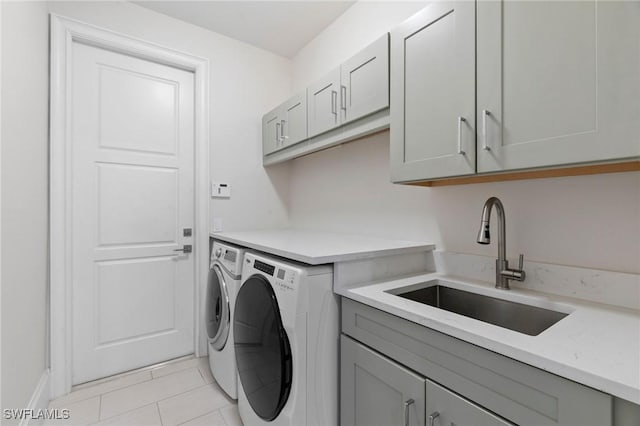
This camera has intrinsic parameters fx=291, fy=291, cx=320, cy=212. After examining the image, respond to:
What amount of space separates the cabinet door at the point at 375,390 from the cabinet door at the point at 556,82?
30.8 inches

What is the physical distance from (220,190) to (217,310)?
1.02 meters

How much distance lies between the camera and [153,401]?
5.88 feet

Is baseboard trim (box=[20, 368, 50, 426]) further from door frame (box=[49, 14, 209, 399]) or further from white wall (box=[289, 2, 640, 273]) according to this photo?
white wall (box=[289, 2, 640, 273])

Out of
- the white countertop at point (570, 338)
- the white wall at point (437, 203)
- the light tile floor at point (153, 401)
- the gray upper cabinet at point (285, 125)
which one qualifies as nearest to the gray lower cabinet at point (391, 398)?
the white countertop at point (570, 338)

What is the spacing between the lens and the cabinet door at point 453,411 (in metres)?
0.77

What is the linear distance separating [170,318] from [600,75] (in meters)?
2.75

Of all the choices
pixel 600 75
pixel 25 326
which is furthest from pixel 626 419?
pixel 25 326

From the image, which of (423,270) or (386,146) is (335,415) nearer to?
(423,270)

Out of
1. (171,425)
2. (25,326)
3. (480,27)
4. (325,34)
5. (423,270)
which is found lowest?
(171,425)

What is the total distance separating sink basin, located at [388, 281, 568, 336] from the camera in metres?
1.09

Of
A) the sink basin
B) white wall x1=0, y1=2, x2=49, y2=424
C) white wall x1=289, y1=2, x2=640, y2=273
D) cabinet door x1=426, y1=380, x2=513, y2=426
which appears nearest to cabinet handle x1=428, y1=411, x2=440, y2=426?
cabinet door x1=426, y1=380, x2=513, y2=426

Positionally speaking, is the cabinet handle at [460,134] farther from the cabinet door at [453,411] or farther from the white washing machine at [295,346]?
the cabinet door at [453,411]

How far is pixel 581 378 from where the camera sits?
612 millimetres

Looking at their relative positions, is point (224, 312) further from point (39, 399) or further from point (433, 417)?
point (433, 417)
